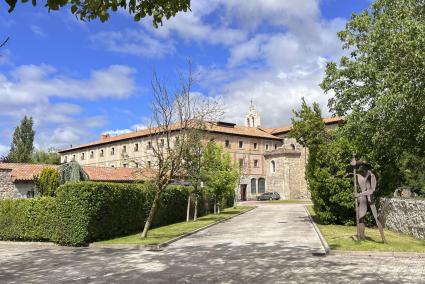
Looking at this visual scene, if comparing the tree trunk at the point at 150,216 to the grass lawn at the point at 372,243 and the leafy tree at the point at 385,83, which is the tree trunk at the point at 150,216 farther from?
the leafy tree at the point at 385,83

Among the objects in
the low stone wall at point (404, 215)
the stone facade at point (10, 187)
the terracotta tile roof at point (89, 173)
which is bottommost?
the low stone wall at point (404, 215)

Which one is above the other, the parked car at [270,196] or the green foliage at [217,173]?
the green foliage at [217,173]

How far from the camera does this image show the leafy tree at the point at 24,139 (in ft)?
240

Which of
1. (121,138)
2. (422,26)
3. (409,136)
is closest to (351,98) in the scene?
(409,136)

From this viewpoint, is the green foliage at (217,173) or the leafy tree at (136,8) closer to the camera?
the leafy tree at (136,8)

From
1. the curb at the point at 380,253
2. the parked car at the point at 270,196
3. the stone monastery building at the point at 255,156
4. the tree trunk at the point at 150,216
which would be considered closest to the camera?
the curb at the point at 380,253

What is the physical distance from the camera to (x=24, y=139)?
7438 cm

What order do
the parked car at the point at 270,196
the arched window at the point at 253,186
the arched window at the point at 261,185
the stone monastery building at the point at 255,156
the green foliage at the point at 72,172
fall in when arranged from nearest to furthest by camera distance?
the green foliage at the point at 72,172, the parked car at the point at 270,196, the stone monastery building at the point at 255,156, the arched window at the point at 253,186, the arched window at the point at 261,185

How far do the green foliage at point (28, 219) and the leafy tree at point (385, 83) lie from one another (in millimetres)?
13633

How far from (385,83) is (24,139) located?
67527 mm

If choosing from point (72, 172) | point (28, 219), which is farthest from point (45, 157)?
point (28, 219)

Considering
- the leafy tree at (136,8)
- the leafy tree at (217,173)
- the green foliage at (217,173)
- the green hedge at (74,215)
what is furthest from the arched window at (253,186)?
the leafy tree at (136,8)

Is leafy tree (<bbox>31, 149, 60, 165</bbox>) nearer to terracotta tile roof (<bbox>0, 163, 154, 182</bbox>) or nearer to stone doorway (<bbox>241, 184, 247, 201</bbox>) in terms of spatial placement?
stone doorway (<bbox>241, 184, 247, 201</bbox>)

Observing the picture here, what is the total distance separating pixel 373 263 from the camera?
1161 centimetres
